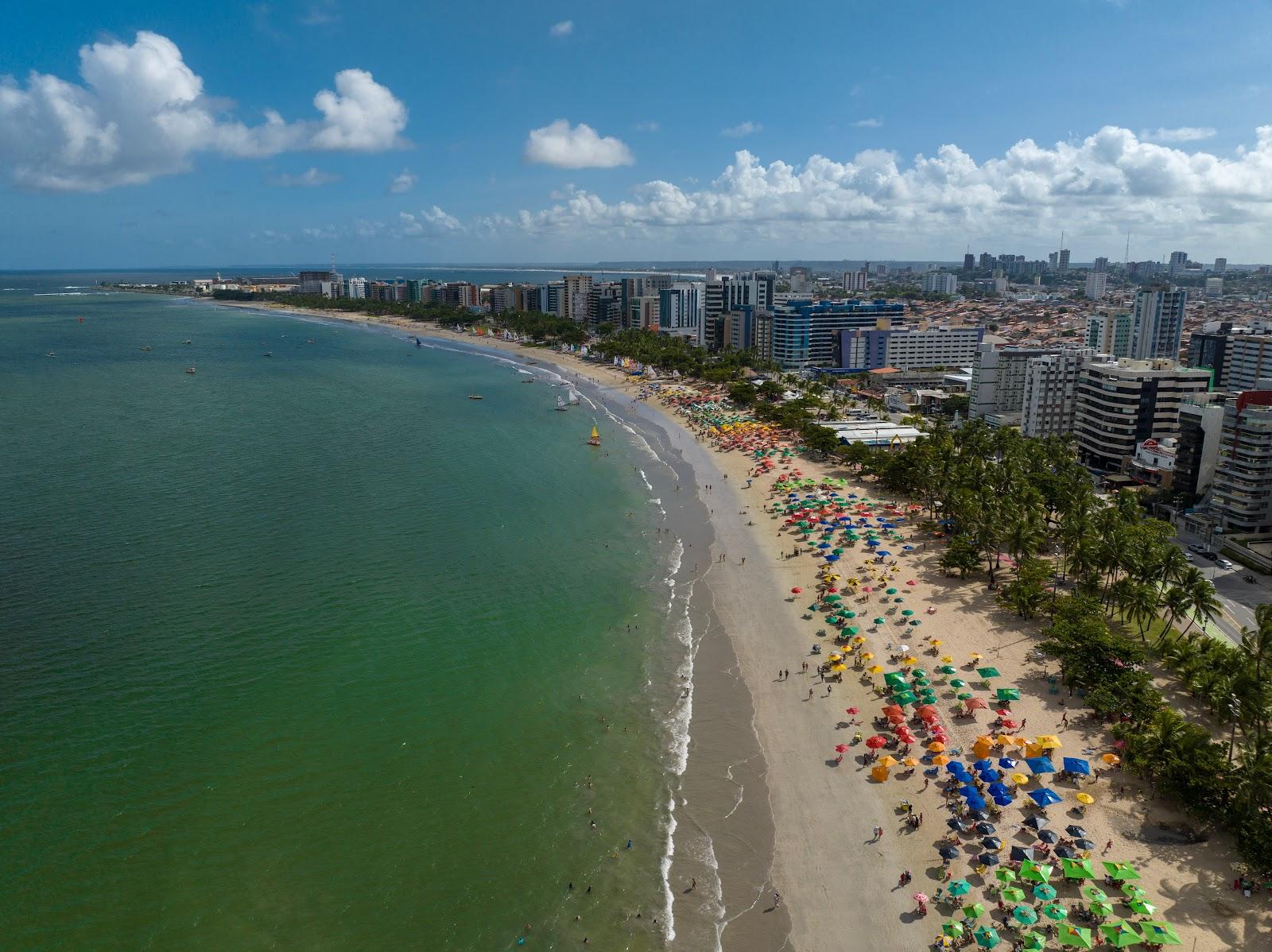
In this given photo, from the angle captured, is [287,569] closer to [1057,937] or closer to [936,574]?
[936,574]

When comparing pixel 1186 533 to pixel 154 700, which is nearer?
pixel 154 700

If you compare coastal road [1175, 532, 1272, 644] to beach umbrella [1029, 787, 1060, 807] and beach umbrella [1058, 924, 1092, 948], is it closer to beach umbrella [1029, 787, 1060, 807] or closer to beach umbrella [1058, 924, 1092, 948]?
beach umbrella [1029, 787, 1060, 807]

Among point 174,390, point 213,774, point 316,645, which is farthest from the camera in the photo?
point 174,390

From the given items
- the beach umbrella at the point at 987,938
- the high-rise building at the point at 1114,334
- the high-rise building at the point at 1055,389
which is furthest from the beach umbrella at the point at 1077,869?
the high-rise building at the point at 1114,334

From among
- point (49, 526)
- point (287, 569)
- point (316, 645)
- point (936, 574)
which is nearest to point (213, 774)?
point (316, 645)

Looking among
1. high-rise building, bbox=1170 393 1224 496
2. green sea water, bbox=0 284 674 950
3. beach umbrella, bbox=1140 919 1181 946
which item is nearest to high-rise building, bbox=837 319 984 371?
green sea water, bbox=0 284 674 950

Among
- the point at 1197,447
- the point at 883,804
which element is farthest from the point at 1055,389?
the point at 883,804
